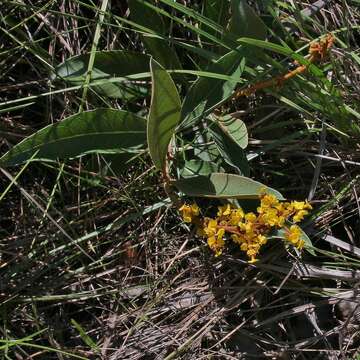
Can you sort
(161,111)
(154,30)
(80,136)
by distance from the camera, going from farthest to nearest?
1. (154,30)
2. (80,136)
3. (161,111)

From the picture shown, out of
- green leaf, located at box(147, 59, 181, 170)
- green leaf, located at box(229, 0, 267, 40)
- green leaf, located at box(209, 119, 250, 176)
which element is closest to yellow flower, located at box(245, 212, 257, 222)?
green leaf, located at box(209, 119, 250, 176)

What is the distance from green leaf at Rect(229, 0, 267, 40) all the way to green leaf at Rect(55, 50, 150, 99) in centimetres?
24

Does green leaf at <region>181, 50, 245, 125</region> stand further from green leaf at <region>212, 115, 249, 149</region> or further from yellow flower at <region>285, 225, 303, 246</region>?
yellow flower at <region>285, 225, 303, 246</region>

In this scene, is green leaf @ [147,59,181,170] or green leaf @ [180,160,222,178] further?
green leaf @ [180,160,222,178]

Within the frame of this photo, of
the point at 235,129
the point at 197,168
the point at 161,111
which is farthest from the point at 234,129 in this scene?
the point at 161,111

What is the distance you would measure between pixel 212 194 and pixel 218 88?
0.23 m

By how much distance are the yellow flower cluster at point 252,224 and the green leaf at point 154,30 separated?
1.16ft

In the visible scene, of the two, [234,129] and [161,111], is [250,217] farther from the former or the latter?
[161,111]

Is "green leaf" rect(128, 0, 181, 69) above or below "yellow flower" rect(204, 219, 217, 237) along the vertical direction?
above

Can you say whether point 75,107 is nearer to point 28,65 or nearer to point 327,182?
point 28,65

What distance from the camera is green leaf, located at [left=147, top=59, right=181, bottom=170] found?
1174mm

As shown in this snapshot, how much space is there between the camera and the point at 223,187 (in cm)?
138

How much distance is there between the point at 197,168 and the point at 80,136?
0.29 m

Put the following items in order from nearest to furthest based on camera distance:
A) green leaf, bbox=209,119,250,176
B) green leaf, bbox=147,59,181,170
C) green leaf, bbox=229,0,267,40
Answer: green leaf, bbox=147,59,181,170 → green leaf, bbox=229,0,267,40 → green leaf, bbox=209,119,250,176
